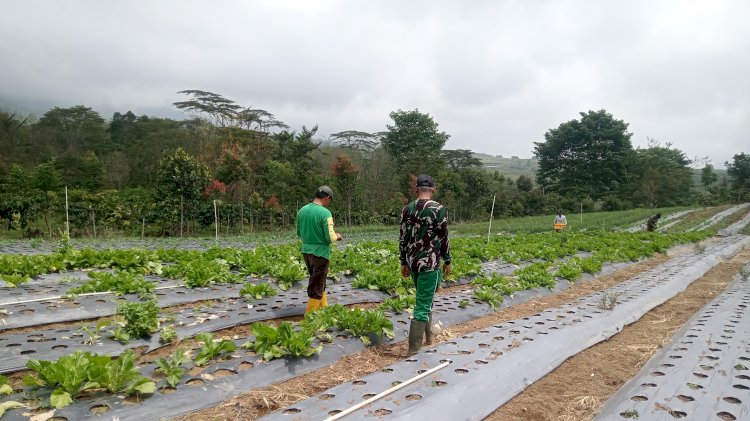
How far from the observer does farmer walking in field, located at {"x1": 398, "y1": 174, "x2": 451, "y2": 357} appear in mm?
4668

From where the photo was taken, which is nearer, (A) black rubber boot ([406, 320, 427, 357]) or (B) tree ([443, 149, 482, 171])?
(A) black rubber boot ([406, 320, 427, 357])

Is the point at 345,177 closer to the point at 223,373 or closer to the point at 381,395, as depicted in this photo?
the point at 223,373

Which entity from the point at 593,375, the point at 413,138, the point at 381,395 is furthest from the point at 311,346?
the point at 413,138

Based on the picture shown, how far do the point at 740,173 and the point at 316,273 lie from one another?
6206 centimetres

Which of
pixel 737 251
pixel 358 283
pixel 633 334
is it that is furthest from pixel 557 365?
pixel 737 251

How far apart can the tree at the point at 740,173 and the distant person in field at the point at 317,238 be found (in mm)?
60313

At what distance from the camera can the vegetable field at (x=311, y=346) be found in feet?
10.6

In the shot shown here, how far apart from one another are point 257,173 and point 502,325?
24.9 m

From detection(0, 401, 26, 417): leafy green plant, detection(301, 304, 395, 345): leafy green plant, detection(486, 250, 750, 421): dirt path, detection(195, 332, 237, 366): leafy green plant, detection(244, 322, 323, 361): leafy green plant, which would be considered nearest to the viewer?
detection(0, 401, 26, 417): leafy green plant

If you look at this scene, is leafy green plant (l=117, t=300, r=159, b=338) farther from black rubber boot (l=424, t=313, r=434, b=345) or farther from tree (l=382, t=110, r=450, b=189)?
tree (l=382, t=110, r=450, b=189)

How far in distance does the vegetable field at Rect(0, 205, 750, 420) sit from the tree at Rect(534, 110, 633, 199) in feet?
150

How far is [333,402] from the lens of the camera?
3.34m

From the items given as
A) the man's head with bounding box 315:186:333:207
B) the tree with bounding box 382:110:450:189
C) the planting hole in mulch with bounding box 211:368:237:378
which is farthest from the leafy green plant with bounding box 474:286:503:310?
the tree with bounding box 382:110:450:189

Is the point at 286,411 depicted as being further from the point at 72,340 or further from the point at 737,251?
the point at 737,251
